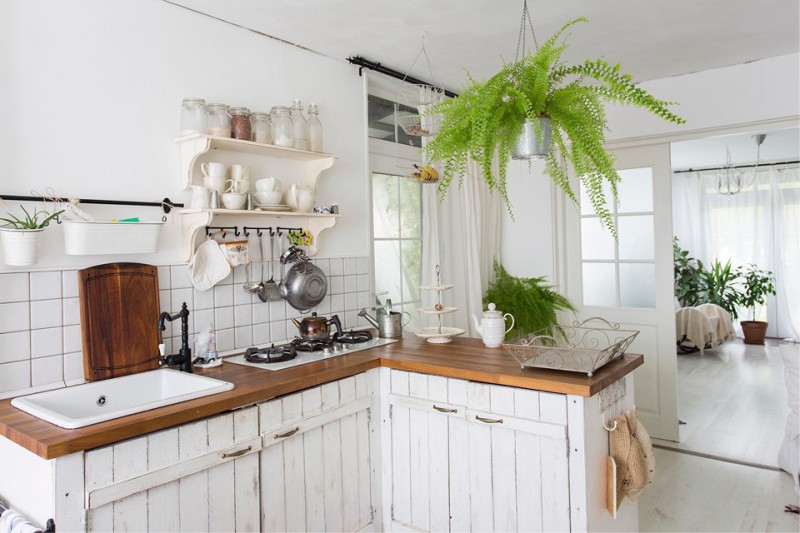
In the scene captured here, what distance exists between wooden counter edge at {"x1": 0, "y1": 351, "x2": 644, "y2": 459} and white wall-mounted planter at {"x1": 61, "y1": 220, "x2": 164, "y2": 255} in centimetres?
54

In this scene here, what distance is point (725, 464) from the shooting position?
3.32 metres

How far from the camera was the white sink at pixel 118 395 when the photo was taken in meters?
1.66

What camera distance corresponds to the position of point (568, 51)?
306 centimetres

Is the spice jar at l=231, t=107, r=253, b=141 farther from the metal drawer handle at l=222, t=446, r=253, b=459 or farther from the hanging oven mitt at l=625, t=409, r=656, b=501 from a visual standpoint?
the hanging oven mitt at l=625, t=409, r=656, b=501

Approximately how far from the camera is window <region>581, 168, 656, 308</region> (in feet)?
12.6

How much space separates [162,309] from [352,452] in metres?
0.97

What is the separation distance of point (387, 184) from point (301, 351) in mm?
1324

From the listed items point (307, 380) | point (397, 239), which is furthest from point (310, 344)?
point (397, 239)

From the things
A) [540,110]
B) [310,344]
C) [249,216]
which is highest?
[540,110]

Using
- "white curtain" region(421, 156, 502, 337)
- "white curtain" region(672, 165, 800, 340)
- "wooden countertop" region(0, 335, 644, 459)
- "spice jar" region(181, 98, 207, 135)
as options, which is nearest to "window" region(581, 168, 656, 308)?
"white curtain" region(421, 156, 502, 337)

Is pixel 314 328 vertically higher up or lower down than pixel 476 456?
higher up

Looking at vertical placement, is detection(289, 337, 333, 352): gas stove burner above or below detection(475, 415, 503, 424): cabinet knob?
above

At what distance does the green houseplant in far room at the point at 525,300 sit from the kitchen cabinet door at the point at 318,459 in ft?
5.49

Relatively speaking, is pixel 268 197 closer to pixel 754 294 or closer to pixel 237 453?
pixel 237 453
